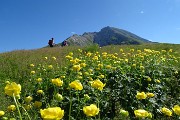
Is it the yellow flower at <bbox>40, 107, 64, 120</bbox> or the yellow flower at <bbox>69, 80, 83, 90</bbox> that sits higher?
the yellow flower at <bbox>69, 80, 83, 90</bbox>

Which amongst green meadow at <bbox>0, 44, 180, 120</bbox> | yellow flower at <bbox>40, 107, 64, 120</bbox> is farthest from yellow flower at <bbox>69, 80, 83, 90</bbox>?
green meadow at <bbox>0, 44, 180, 120</bbox>

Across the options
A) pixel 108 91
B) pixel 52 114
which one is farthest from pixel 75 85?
pixel 108 91

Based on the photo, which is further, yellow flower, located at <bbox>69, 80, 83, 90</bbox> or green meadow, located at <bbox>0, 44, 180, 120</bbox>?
green meadow, located at <bbox>0, 44, 180, 120</bbox>

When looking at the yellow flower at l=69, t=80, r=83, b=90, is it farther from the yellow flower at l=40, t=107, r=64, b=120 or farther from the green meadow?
the green meadow

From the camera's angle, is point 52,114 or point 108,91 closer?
point 52,114

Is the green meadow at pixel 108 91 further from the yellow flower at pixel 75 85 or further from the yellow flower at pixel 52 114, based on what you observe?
the yellow flower at pixel 52 114

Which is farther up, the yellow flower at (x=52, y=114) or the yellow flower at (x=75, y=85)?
the yellow flower at (x=75, y=85)

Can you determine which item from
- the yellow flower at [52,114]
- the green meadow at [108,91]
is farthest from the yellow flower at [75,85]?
the green meadow at [108,91]

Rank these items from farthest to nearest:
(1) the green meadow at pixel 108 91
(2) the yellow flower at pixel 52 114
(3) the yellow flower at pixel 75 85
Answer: (1) the green meadow at pixel 108 91 → (3) the yellow flower at pixel 75 85 → (2) the yellow flower at pixel 52 114

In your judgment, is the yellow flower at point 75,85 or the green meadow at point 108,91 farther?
the green meadow at point 108,91

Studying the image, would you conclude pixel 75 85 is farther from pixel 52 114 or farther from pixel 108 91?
pixel 108 91

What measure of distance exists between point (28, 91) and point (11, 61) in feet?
14.8

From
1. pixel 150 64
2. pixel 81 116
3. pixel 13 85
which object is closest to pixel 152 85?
pixel 150 64

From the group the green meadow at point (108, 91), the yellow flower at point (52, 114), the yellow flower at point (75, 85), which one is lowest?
the green meadow at point (108, 91)
